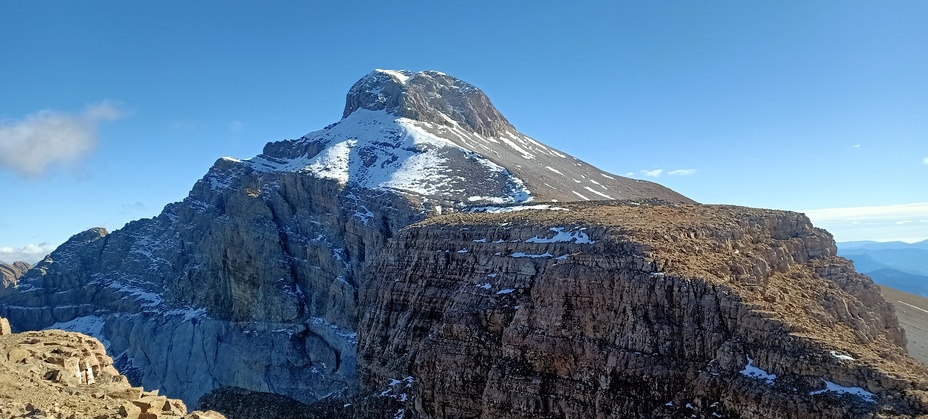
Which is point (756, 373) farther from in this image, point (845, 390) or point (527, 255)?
point (527, 255)

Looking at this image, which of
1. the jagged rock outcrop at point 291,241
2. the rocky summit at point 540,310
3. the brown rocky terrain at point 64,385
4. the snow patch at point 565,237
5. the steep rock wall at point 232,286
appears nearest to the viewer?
the brown rocky terrain at point 64,385

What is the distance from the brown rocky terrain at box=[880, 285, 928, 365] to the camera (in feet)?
220

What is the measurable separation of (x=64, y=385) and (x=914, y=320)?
99865 mm

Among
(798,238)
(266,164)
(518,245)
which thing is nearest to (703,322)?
(518,245)

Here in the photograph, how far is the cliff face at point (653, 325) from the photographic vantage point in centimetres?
2661

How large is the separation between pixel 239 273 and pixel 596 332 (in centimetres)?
11893

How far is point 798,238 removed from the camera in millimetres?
45500

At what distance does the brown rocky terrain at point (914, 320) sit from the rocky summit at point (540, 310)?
32.5m

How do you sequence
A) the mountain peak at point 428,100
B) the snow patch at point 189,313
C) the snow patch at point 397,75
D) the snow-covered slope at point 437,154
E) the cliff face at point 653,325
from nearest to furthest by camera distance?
the cliff face at point 653,325 → the snow-covered slope at point 437,154 → the snow patch at point 189,313 → the mountain peak at point 428,100 → the snow patch at point 397,75

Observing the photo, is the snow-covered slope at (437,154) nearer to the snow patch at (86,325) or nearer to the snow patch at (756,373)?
the snow patch at (86,325)

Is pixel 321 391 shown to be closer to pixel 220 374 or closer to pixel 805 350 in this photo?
pixel 220 374

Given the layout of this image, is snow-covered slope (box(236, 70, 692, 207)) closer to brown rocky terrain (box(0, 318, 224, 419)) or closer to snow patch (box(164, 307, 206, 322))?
snow patch (box(164, 307, 206, 322))

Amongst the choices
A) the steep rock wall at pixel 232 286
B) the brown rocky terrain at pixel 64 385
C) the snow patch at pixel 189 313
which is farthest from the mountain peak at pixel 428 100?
the brown rocky terrain at pixel 64 385

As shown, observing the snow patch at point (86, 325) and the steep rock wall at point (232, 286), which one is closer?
the steep rock wall at point (232, 286)
